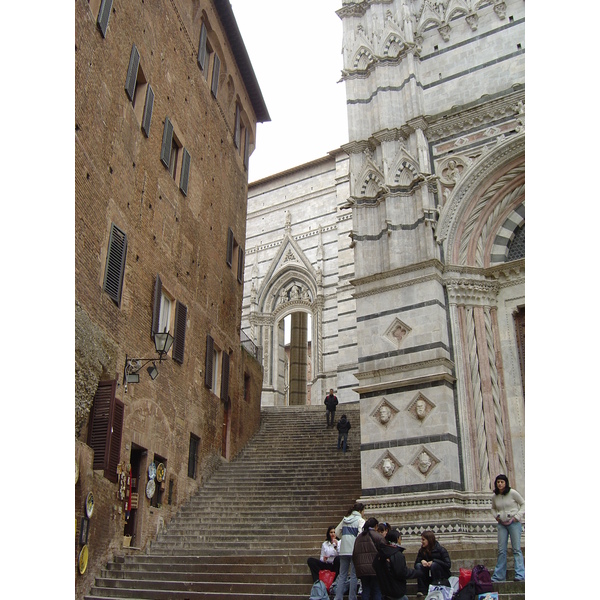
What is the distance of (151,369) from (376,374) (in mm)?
4490

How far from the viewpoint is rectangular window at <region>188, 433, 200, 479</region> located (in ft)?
51.8

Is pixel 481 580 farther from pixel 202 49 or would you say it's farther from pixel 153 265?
pixel 202 49

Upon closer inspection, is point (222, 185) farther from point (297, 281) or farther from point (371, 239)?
point (297, 281)

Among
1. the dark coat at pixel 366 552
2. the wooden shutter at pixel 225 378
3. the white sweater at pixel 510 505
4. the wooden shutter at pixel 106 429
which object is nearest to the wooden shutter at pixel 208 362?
the wooden shutter at pixel 225 378

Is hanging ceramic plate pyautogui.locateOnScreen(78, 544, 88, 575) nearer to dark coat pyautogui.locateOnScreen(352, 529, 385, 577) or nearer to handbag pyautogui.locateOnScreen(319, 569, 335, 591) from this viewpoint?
handbag pyautogui.locateOnScreen(319, 569, 335, 591)

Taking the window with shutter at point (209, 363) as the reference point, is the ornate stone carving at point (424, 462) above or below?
below

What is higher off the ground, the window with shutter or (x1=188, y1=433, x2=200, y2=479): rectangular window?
the window with shutter

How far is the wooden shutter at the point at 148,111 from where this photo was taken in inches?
571

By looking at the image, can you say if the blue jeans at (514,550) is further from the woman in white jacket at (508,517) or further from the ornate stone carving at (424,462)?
the ornate stone carving at (424,462)

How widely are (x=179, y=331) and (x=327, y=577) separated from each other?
7.77 meters

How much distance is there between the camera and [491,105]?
14.3 m

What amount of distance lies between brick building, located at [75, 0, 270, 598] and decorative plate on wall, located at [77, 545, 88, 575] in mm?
94

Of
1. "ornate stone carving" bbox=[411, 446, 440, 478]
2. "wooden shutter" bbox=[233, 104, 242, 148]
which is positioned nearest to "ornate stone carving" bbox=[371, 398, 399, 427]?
"ornate stone carving" bbox=[411, 446, 440, 478]

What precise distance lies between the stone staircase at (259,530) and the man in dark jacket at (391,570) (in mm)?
1560
